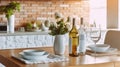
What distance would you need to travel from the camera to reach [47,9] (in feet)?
19.1

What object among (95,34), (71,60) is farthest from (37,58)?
(95,34)

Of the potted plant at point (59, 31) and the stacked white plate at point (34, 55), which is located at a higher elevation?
the potted plant at point (59, 31)

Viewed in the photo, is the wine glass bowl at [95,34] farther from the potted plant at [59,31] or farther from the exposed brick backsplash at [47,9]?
the exposed brick backsplash at [47,9]

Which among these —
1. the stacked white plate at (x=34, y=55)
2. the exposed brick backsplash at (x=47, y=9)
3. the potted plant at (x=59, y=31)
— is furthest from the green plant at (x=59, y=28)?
the exposed brick backsplash at (x=47, y=9)

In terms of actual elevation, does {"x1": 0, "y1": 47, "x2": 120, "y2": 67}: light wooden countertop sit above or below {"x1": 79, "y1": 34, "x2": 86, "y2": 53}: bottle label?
below

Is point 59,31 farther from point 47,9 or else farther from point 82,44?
point 47,9

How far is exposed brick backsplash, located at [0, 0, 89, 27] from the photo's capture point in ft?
18.4

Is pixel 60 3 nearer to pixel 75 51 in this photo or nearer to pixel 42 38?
pixel 42 38

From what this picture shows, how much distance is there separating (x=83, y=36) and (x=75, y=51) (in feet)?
0.53

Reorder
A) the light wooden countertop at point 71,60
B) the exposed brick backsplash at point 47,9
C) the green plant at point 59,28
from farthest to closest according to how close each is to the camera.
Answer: the exposed brick backsplash at point 47,9
the green plant at point 59,28
the light wooden countertop at point 71,60

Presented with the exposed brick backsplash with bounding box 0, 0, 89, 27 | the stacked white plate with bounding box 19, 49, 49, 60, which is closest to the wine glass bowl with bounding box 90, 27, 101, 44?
the stacked white plate with bounding box 19, 49, 49, 60

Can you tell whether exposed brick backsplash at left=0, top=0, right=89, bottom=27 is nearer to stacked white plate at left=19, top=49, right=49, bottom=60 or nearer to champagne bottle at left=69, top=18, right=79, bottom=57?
champagne bottle at left=69, top=18, right=79, bottom=57

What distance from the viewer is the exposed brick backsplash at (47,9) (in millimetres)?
5598

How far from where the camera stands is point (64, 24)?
2.28 metres
